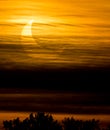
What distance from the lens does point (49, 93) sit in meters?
6.05

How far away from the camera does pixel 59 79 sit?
20.7 feet

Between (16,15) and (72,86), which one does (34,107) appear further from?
(16,15)

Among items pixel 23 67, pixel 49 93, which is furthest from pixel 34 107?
pixel 23 67

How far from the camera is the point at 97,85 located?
6.25 m

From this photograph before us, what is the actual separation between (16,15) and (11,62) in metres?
0.56

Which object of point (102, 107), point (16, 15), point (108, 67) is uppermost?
point (16, 15)

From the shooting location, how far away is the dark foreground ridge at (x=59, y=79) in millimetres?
6215

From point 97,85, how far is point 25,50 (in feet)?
2.92

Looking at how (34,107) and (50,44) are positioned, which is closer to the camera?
(34,107)

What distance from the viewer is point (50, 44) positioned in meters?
6.39

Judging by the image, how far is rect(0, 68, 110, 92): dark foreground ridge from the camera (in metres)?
6.21

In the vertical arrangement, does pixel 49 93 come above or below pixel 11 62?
below

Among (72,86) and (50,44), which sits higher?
(50,44)

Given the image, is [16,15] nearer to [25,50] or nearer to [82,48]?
[25,50]
